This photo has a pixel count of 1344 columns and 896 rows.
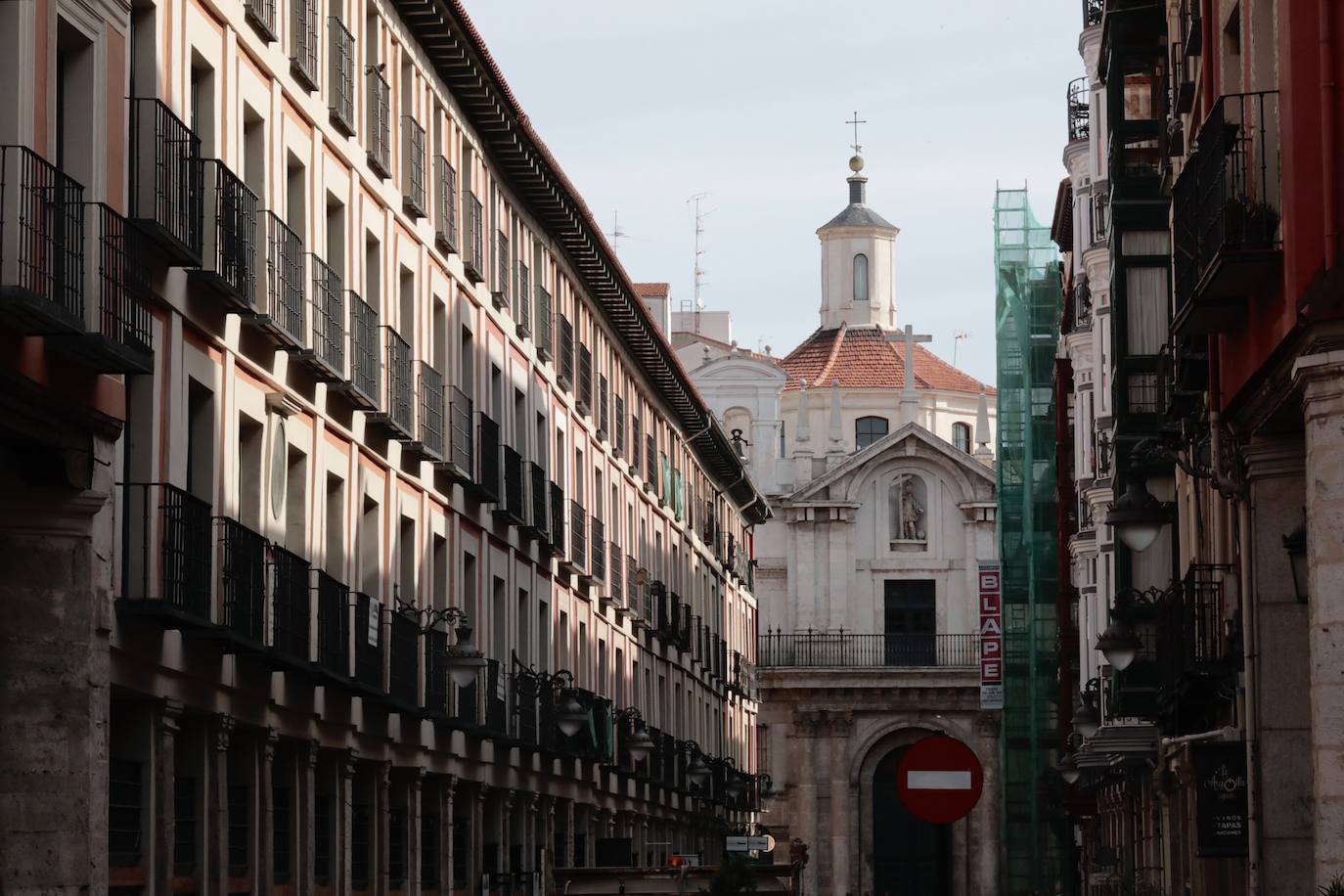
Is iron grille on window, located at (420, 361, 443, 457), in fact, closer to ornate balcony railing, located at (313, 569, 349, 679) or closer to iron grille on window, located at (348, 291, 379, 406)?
iron grille on window, located at (348, 291, 379, 406)

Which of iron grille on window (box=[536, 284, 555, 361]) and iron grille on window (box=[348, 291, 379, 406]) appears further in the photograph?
iron grille on window (box=[536, 284, 555, 361])

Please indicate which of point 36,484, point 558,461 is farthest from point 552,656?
point 36,484

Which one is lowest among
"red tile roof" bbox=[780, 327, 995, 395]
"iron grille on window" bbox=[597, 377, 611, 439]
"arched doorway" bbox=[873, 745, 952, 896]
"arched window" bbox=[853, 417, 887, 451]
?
"arched doorway" bbox=[873, 745, 952, 896]

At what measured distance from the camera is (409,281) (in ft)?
110

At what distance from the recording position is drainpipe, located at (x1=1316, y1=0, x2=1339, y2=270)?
1716 centimetres

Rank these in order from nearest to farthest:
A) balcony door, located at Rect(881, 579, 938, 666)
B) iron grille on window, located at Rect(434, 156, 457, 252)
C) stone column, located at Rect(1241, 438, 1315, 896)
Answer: stone column, located at Rect(1241, 438, 1315, 896)
iron grille on window, located at Rect(434, 156, 457, 252)
balcony door, located at Rect(881, 579, 938, 666)

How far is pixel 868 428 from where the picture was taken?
102938 mm

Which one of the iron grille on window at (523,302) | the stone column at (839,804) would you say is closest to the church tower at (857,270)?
the stone column at (839,804)

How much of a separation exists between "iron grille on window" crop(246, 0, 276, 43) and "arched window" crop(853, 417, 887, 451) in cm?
7691

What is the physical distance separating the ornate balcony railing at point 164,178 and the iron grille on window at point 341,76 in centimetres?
706

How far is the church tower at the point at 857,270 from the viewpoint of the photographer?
109375 millimetres

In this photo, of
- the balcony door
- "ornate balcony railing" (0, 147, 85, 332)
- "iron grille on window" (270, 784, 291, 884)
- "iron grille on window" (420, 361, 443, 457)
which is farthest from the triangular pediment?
"ornate balcony railing" (0, 147, 85, 332)

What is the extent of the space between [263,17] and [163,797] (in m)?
8.11

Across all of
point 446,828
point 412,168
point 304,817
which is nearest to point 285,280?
point 304,817
